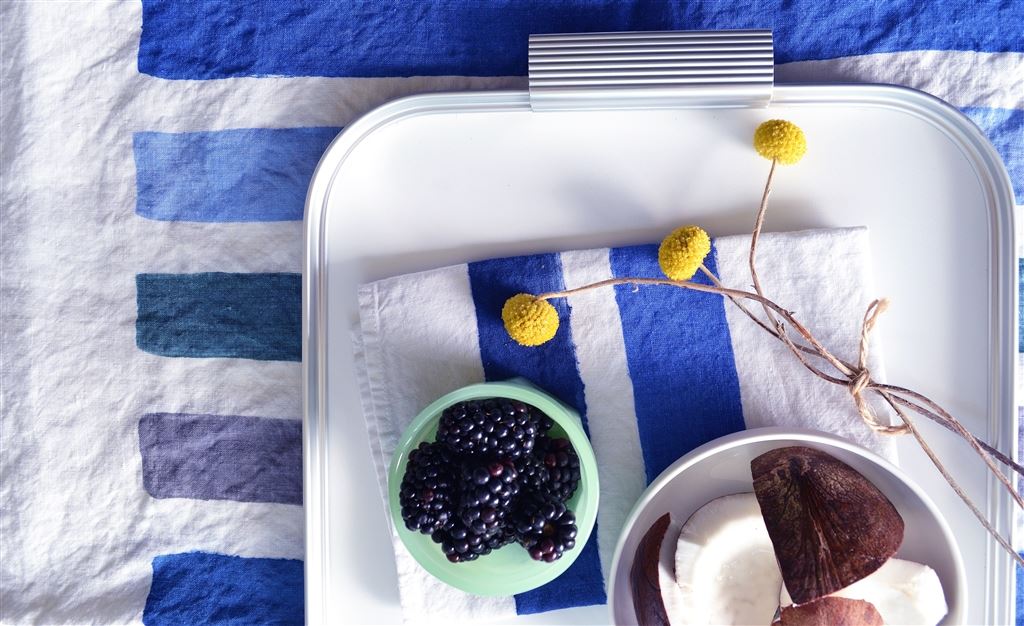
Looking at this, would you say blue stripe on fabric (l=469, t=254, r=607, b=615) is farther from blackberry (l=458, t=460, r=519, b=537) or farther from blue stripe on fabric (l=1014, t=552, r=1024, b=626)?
blue stripe on fabric (l=1014, t=552, r=1024, b=626)

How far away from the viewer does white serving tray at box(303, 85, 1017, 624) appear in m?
0.59

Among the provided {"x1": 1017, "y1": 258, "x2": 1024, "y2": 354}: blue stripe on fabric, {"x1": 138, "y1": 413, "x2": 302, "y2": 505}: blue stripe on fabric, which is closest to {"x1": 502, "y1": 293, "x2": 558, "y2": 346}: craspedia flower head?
{"x1": 138, "y1": 413, "x2": 302, "y2": 505}: blue stripe on fabric

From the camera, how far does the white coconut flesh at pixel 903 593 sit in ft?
1.72

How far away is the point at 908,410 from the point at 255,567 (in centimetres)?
58

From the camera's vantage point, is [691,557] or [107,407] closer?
[691,557]

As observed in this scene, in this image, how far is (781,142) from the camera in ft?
1.81

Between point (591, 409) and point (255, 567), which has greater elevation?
point (591, 409)

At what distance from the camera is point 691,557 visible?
542 millimetres

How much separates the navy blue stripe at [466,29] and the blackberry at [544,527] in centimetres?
37

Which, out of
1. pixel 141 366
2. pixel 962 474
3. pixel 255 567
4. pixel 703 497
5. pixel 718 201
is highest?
pixel 718 201

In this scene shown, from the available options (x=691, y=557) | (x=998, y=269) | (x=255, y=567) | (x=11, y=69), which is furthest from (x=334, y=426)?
(x=998, y=269)

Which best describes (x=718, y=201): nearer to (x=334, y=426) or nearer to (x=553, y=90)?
(x=553, y=90)

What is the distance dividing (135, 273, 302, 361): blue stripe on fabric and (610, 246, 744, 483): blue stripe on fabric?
0.96 feet

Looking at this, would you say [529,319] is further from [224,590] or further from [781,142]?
[224,590]
